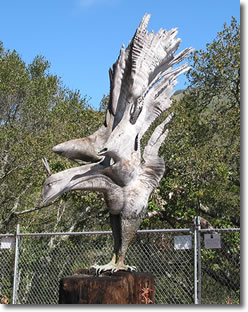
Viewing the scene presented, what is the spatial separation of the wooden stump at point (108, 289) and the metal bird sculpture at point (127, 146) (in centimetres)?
33

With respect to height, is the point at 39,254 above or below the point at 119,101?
below

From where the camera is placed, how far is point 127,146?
452 centimetres

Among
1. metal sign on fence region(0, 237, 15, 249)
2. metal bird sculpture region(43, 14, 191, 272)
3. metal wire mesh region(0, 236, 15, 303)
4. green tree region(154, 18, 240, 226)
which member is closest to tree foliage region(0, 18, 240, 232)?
green tree region(154, 18, 240, 226)

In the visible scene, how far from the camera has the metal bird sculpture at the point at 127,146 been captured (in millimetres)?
4414

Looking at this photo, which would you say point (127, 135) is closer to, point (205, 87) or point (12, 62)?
point (205, 87)

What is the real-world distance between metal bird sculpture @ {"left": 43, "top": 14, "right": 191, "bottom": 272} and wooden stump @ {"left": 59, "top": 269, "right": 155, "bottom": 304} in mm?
329

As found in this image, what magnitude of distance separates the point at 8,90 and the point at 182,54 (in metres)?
10.2

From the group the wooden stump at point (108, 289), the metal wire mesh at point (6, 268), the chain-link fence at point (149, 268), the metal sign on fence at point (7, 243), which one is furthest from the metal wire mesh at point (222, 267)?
the wooden stump at point (108, 289)

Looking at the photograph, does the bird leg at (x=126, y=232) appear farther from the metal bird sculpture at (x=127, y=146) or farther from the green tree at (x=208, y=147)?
the green tree at (x=208, y=147)

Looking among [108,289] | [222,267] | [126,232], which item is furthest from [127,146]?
[222,267]

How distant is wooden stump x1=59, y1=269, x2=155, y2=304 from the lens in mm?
4094

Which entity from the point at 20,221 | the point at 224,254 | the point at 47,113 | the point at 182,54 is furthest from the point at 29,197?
the point at 182,54

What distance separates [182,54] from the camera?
539cm

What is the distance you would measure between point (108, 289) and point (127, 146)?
4.48ft
